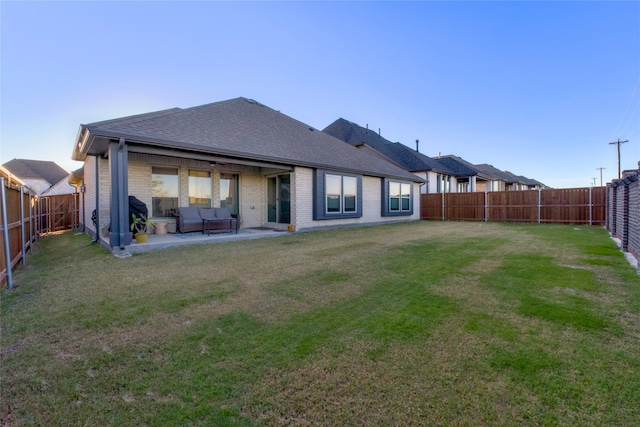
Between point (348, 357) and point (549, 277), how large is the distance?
4186 millimetres

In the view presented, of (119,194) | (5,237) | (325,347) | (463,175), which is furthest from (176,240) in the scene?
(463,175)

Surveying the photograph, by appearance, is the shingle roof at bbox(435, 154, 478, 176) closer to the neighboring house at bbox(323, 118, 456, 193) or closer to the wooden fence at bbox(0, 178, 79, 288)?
the neighboring house at bbox(323, 118, 456, 193)

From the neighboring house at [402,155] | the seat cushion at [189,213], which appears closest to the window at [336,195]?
the seat cushion at [189,213]

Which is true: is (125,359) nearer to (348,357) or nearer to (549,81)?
(348,357)

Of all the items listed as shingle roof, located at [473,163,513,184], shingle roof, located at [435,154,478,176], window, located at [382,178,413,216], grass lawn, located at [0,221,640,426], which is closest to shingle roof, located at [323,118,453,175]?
shingle roof, located at [435,154,478,176]

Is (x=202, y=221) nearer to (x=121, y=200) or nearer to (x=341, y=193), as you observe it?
(x=121, y=200)

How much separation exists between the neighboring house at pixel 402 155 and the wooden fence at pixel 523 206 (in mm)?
2611

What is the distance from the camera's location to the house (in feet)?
24.7

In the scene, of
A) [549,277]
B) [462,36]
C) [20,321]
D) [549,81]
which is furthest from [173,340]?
[549,81]

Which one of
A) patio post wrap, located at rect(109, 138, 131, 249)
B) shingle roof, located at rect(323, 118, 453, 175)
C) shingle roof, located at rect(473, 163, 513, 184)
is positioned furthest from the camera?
shingle roof, located at rect(473, 163, 513, 184)

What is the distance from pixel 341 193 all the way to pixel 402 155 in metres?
11.7

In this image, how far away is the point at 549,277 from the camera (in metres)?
4.69

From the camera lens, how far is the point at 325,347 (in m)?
2.57

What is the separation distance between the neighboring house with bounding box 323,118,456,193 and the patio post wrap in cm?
1691
